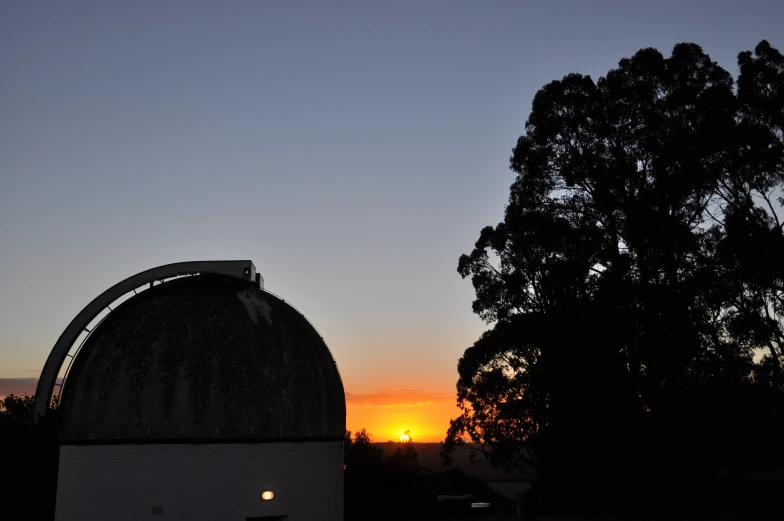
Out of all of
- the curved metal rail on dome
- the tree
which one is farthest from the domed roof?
the tree

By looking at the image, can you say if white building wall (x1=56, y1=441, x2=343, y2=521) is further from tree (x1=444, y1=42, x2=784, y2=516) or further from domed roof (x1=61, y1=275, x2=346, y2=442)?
tree (x1=444, y1=42, x2=784, y2=516)

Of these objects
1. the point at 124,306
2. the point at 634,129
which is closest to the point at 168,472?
the point at 124,306

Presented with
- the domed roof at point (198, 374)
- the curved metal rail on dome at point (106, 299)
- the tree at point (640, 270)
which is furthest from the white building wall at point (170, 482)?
the tree at point (640, 270)

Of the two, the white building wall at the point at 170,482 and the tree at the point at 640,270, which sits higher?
the tree at the point at 640,270

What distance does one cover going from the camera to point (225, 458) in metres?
20.6

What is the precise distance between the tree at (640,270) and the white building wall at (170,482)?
15626 millimetres

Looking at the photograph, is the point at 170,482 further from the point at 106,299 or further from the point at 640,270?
the point at 640,270

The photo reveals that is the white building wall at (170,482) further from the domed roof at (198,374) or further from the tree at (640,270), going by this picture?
the tree at (640,270)

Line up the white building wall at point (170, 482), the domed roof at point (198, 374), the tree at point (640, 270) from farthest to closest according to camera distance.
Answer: the tree at point (640, 270)
the domed roof at point (198, 374)
the white building wall at point (170, 482)

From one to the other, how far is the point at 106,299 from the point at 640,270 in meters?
22.7

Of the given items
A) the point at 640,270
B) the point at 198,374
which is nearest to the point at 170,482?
the point at 198,374

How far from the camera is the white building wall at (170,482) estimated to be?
66.1ft

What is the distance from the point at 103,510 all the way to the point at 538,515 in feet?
88.8

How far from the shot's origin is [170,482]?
2019 cm
